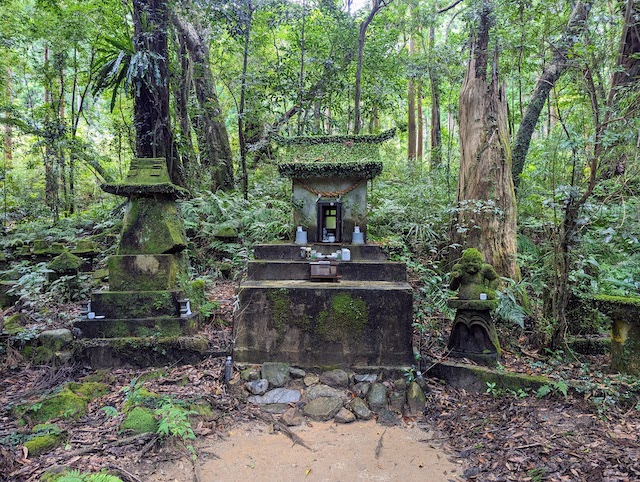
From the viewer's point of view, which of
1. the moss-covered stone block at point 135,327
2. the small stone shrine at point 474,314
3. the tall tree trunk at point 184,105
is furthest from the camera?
the tall tree trunk at point 184,105

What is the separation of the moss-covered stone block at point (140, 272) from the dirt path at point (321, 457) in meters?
2.26

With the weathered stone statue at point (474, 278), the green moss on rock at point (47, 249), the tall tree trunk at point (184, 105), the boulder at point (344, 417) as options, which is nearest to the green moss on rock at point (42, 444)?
the boulder at point (344, 417)

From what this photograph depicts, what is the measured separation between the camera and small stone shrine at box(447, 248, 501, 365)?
4.65 metres

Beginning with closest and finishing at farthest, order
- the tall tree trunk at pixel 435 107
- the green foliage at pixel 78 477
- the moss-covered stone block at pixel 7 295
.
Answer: the green foliage at pixel 78 477 < the moss-covered stone block at pixel 7 295 < the tall tree trunk at pixel 435 107

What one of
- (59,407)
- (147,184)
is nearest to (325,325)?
(59,407)

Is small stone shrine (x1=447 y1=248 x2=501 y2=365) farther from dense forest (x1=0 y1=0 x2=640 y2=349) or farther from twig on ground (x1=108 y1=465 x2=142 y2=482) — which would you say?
twig on ground (x1=108 y1=465 x2=142 y2=482)

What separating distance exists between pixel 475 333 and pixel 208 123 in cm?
934

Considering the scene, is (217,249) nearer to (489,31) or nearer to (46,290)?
(46,290)

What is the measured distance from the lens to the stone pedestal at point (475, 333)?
463 cm

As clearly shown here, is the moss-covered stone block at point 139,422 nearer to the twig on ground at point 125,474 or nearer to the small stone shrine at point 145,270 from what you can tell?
the twig on ground at point 125,474

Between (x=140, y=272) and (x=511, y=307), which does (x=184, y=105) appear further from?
(x=511, y=307)

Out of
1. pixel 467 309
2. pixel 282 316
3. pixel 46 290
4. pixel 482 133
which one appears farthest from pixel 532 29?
pixel 46 290

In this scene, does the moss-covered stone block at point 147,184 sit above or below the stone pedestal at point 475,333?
above

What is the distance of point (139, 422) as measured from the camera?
3500mm
